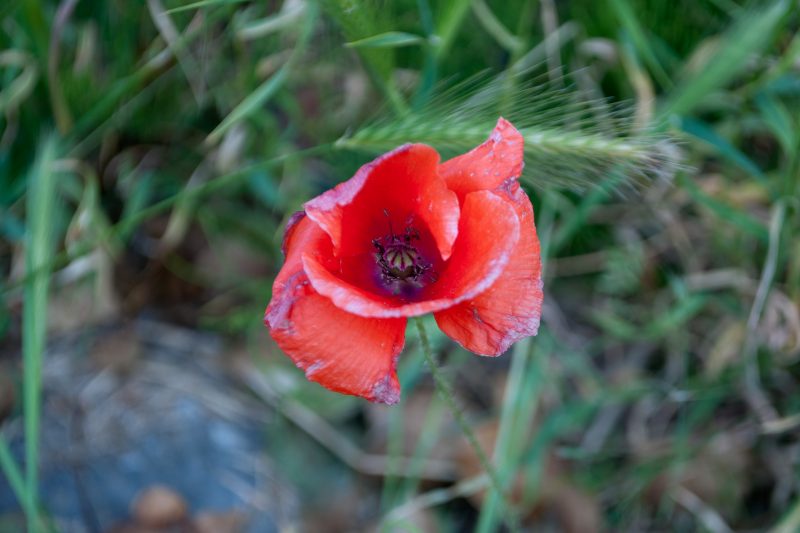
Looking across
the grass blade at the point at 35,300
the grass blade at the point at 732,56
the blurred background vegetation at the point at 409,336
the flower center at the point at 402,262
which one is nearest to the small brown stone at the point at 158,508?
the blurred background vegetation at the point at 409,336

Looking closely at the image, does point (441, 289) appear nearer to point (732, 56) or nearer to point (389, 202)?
point (389, 202)

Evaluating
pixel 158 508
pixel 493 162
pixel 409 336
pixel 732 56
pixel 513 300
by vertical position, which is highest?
pixel 493 162

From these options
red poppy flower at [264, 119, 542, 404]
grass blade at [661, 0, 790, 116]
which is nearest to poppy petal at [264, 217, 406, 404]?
red poppy flower at [264, 119, 542, 404]

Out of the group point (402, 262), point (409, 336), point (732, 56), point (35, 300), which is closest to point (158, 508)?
point (35, 300)

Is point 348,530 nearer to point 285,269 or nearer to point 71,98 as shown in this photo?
point 285,269

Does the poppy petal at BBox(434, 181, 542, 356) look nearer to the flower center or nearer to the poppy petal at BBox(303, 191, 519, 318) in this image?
the poppy petal at BBox(303, 191, 519, 318)

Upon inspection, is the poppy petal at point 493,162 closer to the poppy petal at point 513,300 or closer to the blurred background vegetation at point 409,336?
the poppy petal at point 513,300
